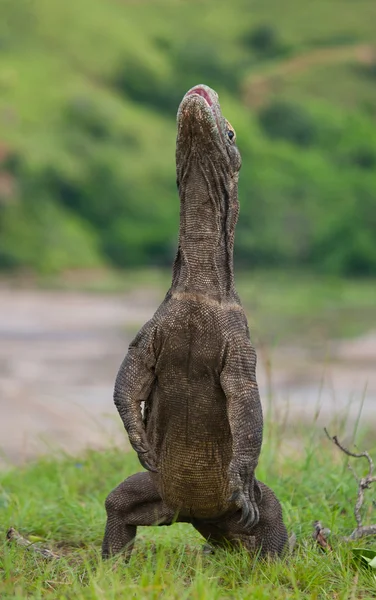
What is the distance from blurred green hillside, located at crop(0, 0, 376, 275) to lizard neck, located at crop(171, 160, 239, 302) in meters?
24.7

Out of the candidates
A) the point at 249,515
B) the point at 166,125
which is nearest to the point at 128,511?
the point at 249,515

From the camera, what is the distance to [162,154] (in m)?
31.7

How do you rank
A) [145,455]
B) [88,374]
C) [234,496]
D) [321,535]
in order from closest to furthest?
1. [234,496]
2. [145,455]
3. [321,535]
4. [88,374]

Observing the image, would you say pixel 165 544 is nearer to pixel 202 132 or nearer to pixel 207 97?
pixel 202 132

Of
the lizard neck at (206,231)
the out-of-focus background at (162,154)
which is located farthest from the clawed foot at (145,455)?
the out-of-focus background at (162,154)

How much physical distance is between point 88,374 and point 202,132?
1019cm

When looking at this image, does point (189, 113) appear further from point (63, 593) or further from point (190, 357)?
point (63, 593)

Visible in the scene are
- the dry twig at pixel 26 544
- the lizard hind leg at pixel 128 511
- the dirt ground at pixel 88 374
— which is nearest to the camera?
the lizard hind leg at pixel 128 511

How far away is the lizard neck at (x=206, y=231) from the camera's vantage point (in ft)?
11.5

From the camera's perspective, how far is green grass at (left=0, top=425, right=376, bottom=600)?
10.8 ft

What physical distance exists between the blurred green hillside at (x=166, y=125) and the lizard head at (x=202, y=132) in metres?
24.8

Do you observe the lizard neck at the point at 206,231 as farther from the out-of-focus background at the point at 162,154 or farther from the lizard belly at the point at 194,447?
the out-of-focus background at the point at 162,154

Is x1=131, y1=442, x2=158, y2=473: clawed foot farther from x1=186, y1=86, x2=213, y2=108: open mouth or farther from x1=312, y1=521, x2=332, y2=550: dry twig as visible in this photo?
x1=186, y1=86, x2=213, y2=108: open mouth

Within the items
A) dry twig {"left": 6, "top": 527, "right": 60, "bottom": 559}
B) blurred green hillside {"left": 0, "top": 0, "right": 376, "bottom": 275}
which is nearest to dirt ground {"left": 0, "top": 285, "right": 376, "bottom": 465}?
dry twig {"left": 6, "top": 527, "right": 60, "bottom": 559}
